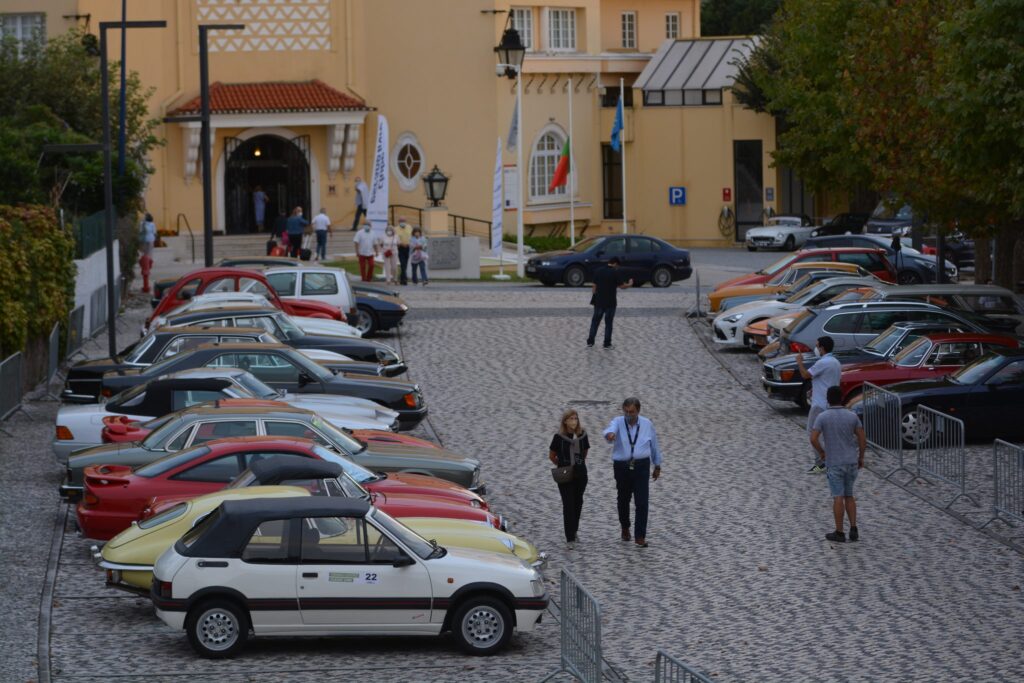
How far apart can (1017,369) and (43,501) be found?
1218cm

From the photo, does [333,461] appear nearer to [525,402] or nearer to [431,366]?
[525,402]

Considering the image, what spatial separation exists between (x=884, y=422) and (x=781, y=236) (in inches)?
1307

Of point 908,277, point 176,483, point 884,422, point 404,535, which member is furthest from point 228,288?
point 908,277

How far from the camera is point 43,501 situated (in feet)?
60.2

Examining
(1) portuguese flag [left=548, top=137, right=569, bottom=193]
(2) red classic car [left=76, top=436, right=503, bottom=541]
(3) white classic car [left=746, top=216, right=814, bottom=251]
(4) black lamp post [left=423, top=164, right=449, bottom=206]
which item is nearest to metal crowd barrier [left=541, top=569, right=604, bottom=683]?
(2) red classic car [left=76, top=436, right=503, bottom=541]

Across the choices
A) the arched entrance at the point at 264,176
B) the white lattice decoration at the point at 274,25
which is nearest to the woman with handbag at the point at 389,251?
the arched entrance at the point at 264,176

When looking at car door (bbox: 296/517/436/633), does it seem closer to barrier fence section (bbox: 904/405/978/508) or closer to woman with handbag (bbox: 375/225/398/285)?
barrier fence section (bbox: 904/405/978/508)

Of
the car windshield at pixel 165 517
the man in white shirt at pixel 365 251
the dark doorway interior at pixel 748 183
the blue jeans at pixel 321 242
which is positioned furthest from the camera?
the dark doorway interior at pixel 748 183

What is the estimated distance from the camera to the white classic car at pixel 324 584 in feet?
41.3

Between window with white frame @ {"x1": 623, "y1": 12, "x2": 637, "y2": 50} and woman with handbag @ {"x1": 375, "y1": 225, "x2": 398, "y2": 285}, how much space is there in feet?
76.9

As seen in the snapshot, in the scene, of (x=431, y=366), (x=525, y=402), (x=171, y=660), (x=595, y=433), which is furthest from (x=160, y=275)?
(x=171, y=660)

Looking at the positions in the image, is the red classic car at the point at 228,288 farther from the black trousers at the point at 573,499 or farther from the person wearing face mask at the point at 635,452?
the person wearing face mask at the point at 635,452

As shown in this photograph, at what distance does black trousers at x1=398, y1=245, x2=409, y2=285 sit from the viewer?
40.8m

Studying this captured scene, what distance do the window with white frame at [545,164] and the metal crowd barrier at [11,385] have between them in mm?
33014
